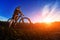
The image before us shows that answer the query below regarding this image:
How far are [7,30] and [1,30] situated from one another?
35 cm

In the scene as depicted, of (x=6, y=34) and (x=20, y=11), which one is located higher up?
(x=20, y=11)

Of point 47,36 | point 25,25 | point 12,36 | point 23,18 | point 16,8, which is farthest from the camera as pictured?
point 25,25

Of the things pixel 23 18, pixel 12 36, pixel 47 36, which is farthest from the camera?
pixel 23 18

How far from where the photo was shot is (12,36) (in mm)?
9891

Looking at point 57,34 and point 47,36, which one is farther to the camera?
point 57,34

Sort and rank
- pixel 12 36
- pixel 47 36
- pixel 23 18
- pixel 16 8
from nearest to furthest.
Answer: pixel 12 36, pixel 47 36, pixel 16 8, pixel 23 18

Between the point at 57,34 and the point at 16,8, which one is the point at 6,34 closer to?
the point at 16,8

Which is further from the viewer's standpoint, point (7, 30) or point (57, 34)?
point (57, 34)

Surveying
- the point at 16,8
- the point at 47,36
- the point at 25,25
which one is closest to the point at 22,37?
the point at 47,36

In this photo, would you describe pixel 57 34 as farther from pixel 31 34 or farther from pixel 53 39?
pixel 31 34

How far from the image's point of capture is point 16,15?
12289 mm

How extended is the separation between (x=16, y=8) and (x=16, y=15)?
0.52 meters

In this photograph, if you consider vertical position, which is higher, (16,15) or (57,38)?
(16,15)

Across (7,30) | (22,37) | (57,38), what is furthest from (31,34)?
(57,38)
